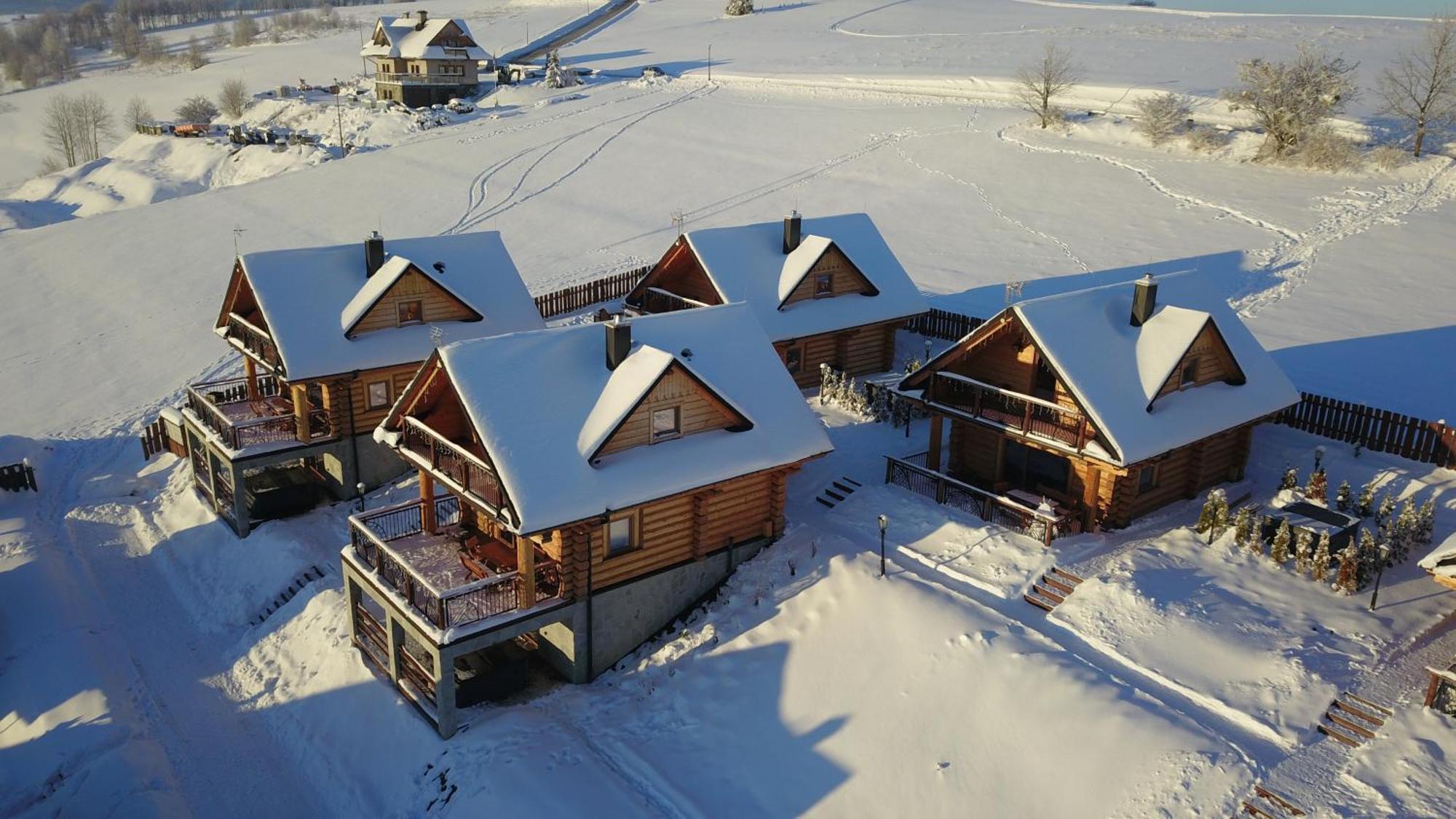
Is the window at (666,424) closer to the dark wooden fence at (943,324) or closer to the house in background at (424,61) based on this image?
the dark wooden fence at (943,324)

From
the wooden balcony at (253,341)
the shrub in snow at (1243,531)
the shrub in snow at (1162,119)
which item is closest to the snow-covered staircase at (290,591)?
the wooden balcony at (253,341)

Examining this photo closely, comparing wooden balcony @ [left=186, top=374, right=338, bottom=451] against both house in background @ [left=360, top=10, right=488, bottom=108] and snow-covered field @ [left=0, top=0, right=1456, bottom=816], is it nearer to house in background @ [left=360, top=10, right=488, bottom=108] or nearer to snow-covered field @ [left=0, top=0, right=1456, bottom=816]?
snow-covered field @ [left=0, top=0, right=1456, bottom=816]

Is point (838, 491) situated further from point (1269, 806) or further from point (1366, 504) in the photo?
point (1269, 806)

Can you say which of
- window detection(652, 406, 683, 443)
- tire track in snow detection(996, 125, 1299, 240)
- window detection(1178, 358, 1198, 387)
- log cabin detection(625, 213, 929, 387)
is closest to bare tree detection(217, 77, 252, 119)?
tire track in snow detection(996, 125, 1299, 240)

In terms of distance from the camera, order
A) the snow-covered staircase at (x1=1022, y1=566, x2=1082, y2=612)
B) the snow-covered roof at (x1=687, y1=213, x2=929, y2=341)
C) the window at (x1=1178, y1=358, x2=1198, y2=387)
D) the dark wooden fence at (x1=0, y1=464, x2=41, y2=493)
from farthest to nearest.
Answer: the snow-covered roof at (x1=687, y1=213, x2=929, y2=341), the dark wooden fence at (x1=0, y1=464, x2=41, y2=493), the window at (x1=1178, y1=358, x2=1198, y2=387), the snow-covered staircase at (x1=1022, y1=566, x2=1082, y2=612)

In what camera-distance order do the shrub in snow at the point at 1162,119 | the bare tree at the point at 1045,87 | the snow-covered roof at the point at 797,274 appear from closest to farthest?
1. the snow-covered roof at the point at 797,274
2. the shrub in snow at the point at 1162,119
3. the bare tree at the point at 1045,87

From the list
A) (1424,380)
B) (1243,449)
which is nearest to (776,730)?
(1243,449)
